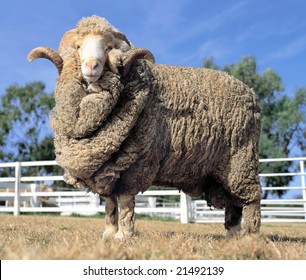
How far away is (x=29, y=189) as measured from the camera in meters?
16.7

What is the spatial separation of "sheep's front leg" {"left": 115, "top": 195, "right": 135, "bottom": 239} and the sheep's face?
119 cm

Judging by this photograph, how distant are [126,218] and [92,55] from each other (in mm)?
1567

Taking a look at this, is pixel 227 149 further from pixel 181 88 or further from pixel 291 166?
pixel 291 166

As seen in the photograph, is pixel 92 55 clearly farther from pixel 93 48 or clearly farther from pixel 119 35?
pixel 119 35

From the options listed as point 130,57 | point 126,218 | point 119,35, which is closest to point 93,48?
point 130,57

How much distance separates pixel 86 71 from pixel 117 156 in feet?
2.83

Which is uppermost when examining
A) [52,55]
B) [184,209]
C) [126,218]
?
[52,55]

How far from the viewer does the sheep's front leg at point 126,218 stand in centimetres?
380

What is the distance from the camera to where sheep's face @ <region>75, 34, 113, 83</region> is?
11.8 ft

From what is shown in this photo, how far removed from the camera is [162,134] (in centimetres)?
416

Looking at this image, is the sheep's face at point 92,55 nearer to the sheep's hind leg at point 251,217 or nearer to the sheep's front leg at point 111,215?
the sheep's front leg at point 111,215

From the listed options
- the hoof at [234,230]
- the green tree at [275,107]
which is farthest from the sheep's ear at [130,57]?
the green tree at [275,107]

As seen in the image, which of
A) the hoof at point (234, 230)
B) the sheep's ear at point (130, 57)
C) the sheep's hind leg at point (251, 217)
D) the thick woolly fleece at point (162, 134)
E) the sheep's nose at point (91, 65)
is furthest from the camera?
the hoof at point (234, 230)
